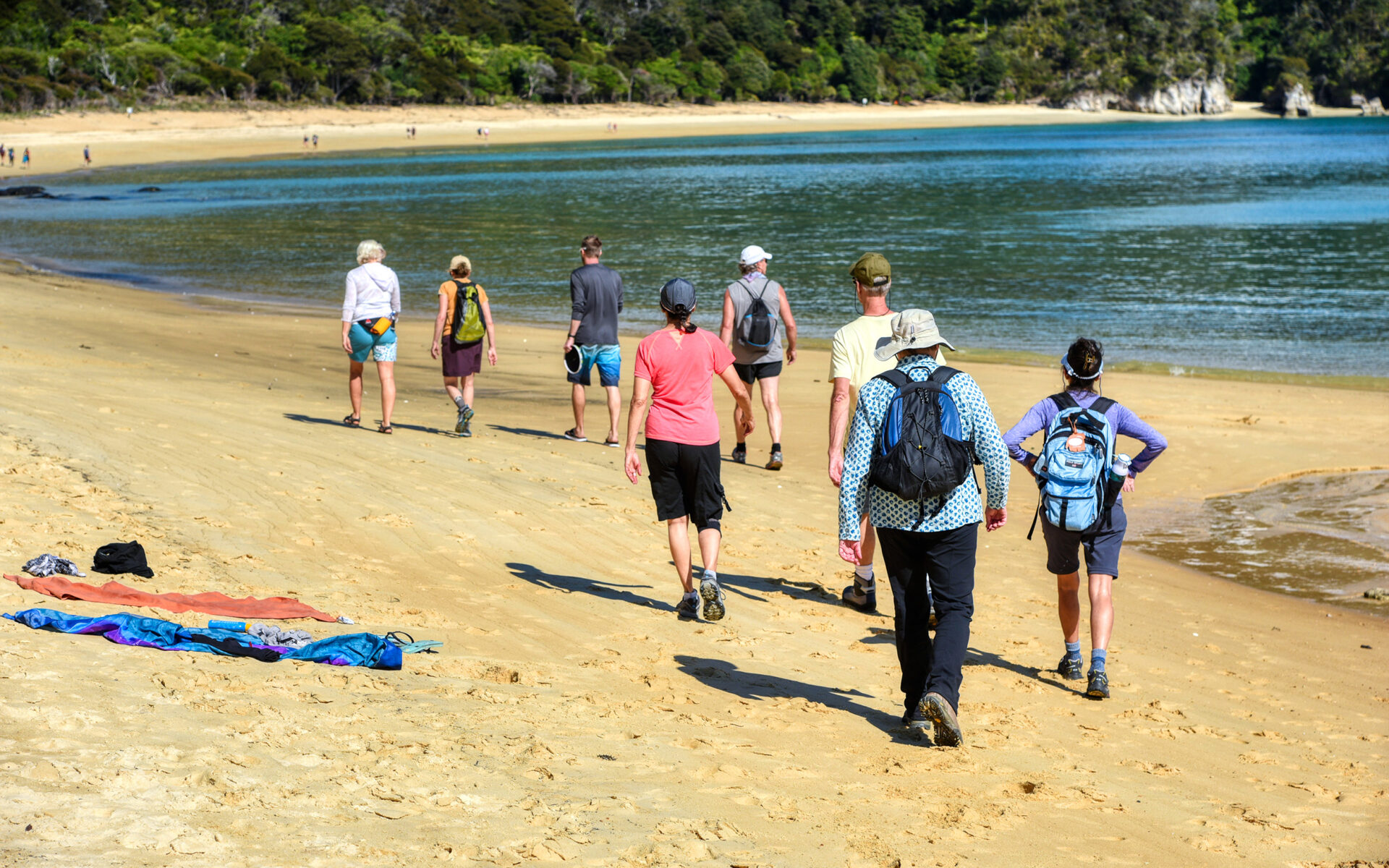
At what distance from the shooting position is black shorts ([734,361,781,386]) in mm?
9695

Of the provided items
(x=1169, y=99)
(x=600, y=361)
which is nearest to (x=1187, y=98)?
(x=1169, y=99)

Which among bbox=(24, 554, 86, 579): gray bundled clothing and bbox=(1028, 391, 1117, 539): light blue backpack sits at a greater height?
bbox=(1028, 391, 1117, 539): light blue backpack

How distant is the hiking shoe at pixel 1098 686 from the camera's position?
5539 mm

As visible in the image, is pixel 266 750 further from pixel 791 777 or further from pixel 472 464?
pixel 472 464

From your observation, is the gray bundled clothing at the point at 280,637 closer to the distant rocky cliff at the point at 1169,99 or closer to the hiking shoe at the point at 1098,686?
the hiking shoe at the point at 1098,686

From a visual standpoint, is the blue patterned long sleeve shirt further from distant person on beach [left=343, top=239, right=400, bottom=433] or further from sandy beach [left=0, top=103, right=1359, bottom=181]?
sandy beach [left=0, top=103, right=1359, bottom=181]

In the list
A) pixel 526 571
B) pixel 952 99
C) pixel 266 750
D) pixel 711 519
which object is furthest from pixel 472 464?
pixel 952 99

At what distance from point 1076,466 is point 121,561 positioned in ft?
15.7

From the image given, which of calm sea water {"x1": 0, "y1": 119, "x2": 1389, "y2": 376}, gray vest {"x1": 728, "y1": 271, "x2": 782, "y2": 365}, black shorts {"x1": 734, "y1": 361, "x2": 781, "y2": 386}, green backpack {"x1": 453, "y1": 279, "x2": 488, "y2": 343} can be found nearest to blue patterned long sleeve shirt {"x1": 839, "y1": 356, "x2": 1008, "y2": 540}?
gray vest {"x1": 728, "y1": 271, "x2": 782, "y2": 365}

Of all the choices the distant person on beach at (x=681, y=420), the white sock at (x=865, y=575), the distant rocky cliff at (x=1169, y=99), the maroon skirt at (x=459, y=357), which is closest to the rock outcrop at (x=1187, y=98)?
the distant rocky cliff at (x=1169, y=99)

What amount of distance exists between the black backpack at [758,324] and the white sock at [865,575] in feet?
10.0

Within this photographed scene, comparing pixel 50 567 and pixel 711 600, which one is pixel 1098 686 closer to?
pixel 711 600

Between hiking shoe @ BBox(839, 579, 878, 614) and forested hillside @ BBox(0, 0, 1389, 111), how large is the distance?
95093mm

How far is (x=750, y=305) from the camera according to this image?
9.41m
